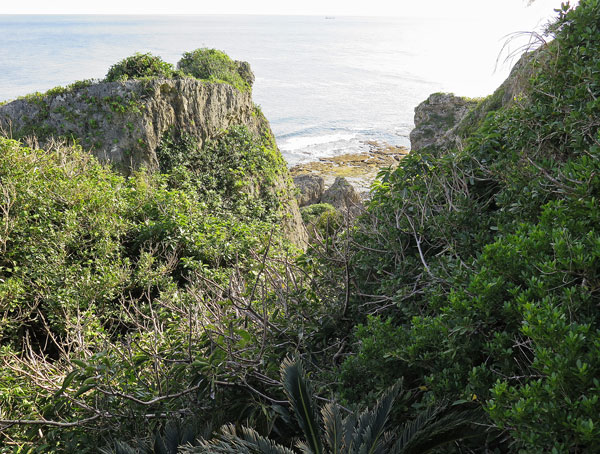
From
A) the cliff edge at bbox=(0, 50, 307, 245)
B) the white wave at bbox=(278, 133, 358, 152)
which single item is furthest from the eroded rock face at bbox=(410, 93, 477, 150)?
the white wave at bbox=(278, 133, 358, 152)

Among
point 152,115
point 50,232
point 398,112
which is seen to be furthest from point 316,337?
point 398,112

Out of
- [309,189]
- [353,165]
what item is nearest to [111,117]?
[309,189]

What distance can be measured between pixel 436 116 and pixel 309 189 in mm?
10911

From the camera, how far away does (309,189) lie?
91.8ft

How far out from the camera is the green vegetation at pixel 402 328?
2.32 m

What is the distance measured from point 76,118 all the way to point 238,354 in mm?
11936

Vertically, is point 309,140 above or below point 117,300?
above

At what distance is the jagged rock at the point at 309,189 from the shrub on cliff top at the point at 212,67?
10.7m

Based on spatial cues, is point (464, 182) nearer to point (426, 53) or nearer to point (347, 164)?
point (347, 164)

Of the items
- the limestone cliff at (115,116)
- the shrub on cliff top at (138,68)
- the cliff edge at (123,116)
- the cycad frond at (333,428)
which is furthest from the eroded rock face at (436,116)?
the cycad frond at (333,428)

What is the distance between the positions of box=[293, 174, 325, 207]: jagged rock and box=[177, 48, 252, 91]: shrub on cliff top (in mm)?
10689

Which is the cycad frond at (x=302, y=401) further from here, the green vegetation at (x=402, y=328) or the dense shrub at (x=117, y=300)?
the dense shrub at (x=117, y=300)

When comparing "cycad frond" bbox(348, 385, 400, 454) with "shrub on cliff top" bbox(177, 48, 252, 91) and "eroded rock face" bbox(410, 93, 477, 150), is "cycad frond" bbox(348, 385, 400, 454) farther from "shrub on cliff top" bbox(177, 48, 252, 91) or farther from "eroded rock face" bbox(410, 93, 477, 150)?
"eroded rock face" bbox(410, 93, 477, 150)

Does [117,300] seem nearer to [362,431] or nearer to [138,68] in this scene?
[362,431]
